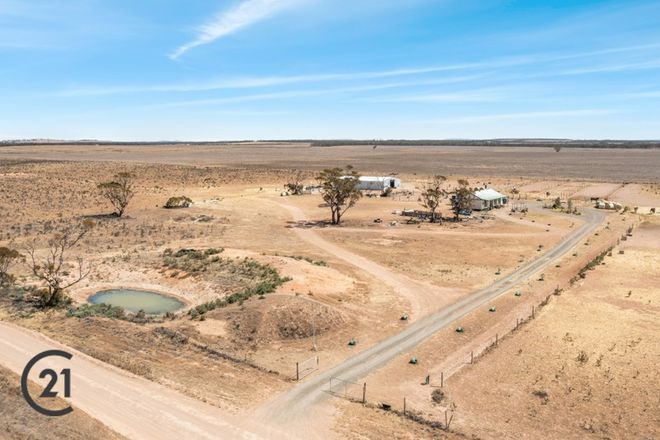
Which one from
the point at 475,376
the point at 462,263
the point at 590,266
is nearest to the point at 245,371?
the point at 475,376

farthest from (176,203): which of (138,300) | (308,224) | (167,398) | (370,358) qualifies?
(167,398)

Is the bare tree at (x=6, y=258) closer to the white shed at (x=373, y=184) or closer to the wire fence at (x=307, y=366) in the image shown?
the wire fence at (x=307, y=366)

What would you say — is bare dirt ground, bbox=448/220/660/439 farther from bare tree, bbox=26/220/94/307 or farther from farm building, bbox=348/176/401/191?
farm building, bbox=348/176/401/191

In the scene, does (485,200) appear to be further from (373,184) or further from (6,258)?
(6,258)

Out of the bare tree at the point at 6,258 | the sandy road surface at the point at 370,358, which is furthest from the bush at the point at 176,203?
the sandy road surface at the point at 370,358

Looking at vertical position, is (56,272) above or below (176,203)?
below

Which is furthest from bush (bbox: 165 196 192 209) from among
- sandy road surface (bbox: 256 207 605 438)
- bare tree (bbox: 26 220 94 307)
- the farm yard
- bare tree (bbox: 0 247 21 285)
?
sandy road surface (bbox: 256 207 605 438)
